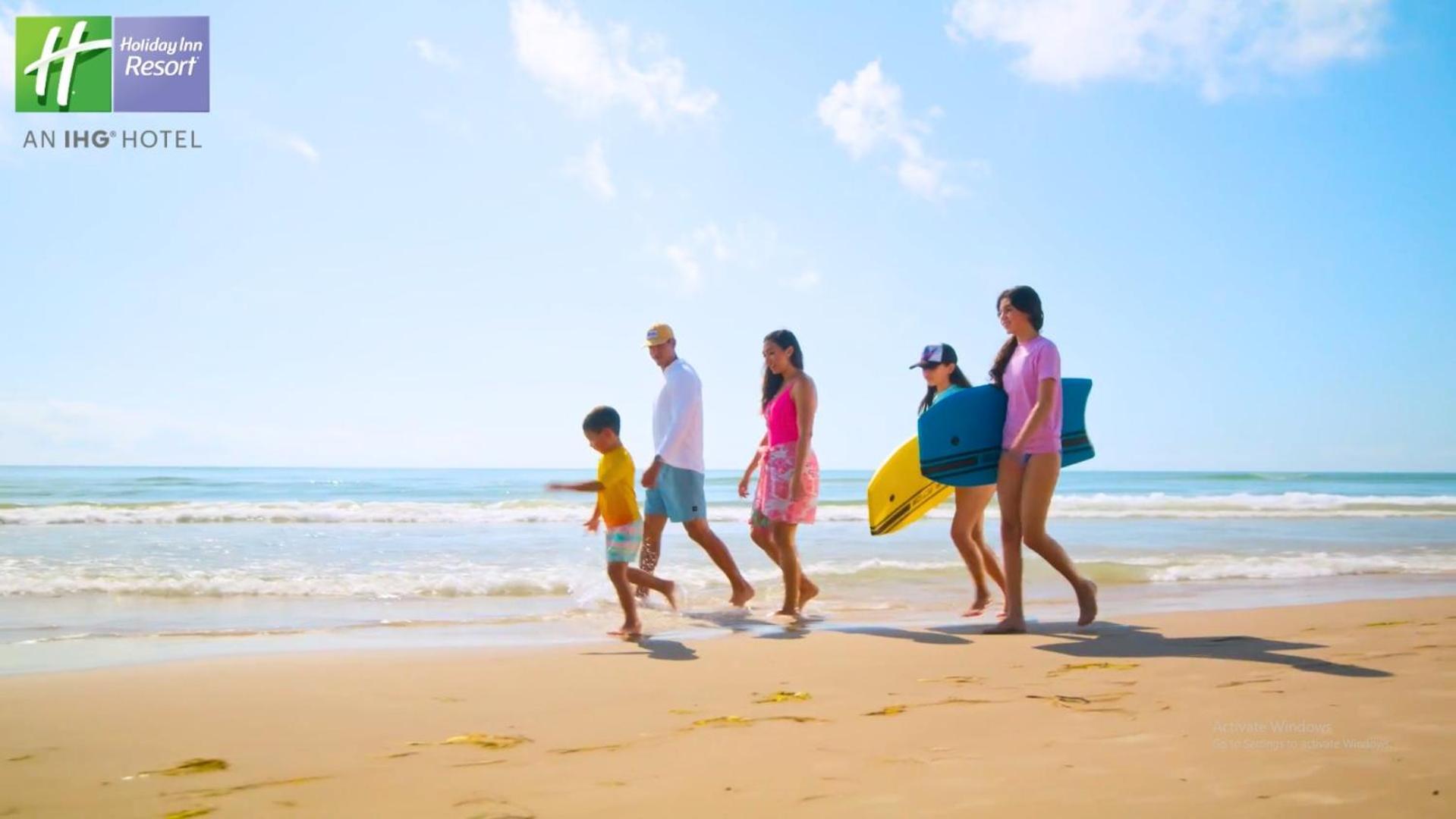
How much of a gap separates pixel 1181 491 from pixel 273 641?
125ft

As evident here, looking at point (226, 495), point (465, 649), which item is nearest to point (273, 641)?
point (465, 649)

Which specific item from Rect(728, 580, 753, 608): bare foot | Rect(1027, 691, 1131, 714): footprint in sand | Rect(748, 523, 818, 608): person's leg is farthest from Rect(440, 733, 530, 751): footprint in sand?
Rect(728, 580, 753, 608): bare foot

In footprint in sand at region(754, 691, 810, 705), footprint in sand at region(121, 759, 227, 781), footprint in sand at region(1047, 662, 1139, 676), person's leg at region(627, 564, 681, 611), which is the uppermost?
person's leg at region(627, 564, 681, 611)

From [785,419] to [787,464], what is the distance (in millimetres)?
287

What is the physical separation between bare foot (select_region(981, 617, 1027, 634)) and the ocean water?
1.06 metres

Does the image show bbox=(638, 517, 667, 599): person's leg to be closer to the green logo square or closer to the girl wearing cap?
the girl wearing cap

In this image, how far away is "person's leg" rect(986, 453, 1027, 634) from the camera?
18.1 ft

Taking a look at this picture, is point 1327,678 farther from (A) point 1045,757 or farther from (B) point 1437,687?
(A) point 1045,757

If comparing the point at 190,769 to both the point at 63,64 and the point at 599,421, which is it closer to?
the point at 599,421

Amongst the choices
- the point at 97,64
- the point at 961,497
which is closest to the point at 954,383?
the point at 961,497

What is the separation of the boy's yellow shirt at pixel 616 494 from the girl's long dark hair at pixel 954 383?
1884 mm

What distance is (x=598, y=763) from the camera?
288cm

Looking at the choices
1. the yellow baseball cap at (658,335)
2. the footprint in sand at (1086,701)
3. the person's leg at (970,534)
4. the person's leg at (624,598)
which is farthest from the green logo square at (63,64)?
the footprint in sand at (1086,701)

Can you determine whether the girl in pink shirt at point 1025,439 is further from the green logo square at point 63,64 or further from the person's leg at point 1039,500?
the green logo square at point 63,64
